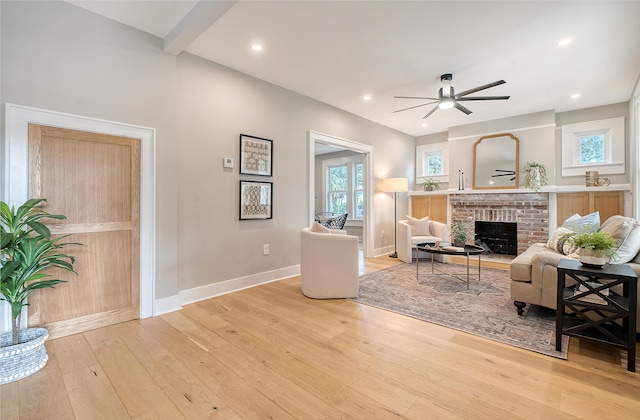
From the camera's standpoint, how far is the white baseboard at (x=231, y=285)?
3125 millimetres

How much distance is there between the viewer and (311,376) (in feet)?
5.82

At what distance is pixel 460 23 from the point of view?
2641mm

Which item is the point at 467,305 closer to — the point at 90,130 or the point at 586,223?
the point at 586,223

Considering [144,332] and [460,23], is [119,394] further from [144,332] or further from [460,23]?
[460,23]

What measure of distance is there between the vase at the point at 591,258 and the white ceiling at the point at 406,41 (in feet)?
6.87

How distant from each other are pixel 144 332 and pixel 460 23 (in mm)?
4022

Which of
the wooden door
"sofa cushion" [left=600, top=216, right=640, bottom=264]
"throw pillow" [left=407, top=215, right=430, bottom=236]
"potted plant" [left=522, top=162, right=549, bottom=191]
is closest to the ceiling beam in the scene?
the wooden door

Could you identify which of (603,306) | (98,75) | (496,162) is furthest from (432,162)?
(98,75)

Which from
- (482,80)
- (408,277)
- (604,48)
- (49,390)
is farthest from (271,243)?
(604,48)

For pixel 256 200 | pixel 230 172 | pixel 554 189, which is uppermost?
pixel 230 172

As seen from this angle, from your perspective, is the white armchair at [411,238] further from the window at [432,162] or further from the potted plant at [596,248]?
the potted plant at [596,248]

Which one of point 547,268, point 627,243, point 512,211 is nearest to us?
point 627,243

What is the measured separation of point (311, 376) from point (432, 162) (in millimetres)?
6357

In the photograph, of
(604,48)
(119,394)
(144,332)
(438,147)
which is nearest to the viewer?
(119,394)
